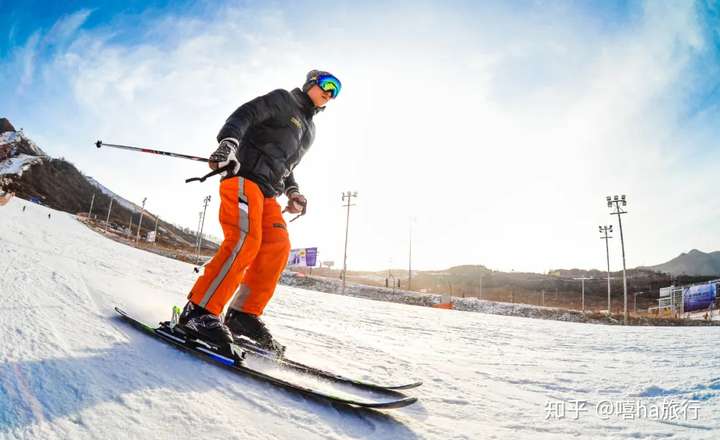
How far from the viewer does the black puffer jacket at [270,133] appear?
2.39 m

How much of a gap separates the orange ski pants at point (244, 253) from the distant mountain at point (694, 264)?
556ft

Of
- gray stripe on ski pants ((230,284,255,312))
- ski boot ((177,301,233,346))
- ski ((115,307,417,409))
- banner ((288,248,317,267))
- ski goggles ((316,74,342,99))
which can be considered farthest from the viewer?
banner ((288,248,317,267))

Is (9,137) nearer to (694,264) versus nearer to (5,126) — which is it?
(5,126)

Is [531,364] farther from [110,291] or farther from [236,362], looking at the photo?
[110,291]

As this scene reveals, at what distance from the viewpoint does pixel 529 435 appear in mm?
1428

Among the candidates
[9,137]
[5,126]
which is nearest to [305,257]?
[9,137]

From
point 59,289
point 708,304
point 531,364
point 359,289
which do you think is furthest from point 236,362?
point 708,304

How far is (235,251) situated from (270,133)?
0.99 metres

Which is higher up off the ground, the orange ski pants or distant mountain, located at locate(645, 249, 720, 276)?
distant mountain, located at locate(645, 249, 720, 276)

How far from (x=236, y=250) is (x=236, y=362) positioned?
27.8 inches

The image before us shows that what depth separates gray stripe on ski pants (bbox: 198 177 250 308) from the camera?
1.93 metres

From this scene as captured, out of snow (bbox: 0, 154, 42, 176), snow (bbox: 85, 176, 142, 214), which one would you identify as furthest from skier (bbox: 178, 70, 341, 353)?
snow (bbox: 85, 176, 142, 214)

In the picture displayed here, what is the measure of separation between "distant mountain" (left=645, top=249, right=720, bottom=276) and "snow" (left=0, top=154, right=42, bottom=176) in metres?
193

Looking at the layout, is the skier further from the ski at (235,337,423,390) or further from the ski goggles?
the ski at (235,337,423,390)
